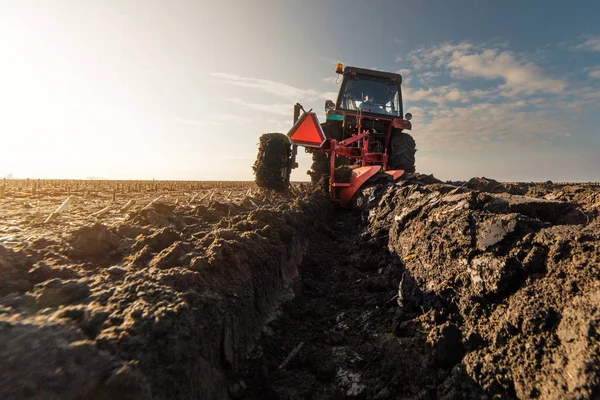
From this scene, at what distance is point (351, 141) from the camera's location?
5.91 meters

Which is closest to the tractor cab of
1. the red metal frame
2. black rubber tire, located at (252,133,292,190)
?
the red metal frame

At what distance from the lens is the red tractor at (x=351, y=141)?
5.62 m

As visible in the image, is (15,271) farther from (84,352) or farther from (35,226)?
(35,226)

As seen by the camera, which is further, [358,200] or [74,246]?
[358,200]

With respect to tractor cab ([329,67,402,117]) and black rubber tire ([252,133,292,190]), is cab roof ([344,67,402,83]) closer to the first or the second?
tractor cab ([329,67,402,117])

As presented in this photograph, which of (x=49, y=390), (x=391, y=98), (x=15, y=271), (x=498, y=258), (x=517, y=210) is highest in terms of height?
(x=391, y=98)

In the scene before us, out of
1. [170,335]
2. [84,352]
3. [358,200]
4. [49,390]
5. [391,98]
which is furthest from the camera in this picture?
[391,98]

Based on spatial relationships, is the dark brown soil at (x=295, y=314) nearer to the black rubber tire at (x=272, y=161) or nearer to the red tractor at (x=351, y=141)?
the red tractor at (x=351, y=141)

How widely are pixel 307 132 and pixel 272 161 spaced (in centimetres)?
84

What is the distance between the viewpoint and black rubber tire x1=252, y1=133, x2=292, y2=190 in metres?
5.81

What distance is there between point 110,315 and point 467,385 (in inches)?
62.6

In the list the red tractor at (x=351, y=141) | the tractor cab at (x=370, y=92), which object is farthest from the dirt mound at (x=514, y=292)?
the tractor cab at (x=370, y=92)

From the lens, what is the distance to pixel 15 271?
1.60m

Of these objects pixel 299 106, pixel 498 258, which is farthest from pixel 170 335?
pixel 299 106
